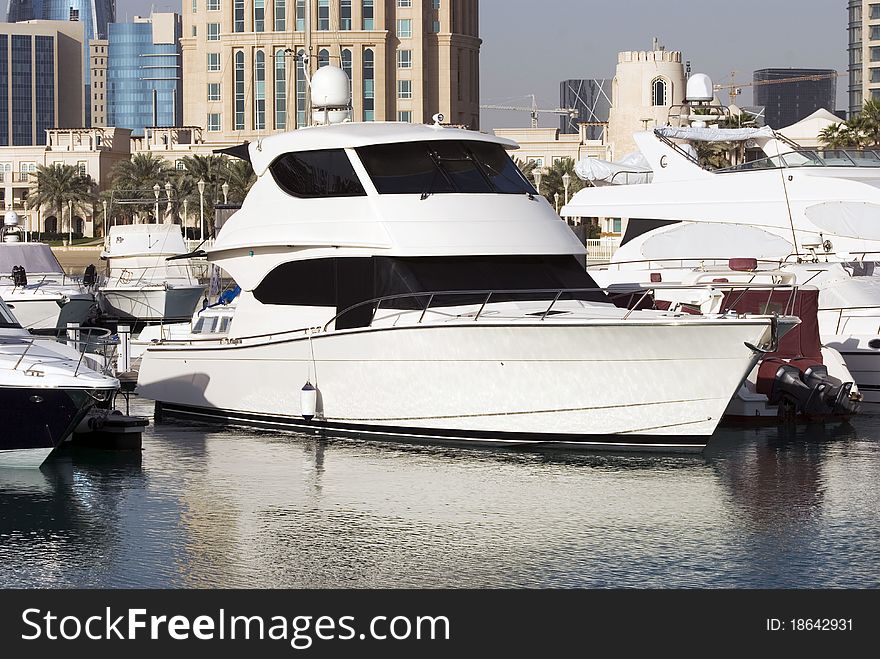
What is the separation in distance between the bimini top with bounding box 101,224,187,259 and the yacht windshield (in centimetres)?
3166

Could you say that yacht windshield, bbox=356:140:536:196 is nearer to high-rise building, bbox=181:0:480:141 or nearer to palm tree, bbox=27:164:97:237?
palm tree, bbox=27:164:97:237

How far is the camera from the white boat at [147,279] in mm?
46812

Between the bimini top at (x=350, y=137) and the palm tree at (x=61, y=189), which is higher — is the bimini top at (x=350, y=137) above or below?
below

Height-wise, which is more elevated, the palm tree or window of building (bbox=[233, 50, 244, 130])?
window of building (bbox=[233, 50, 244, 130])

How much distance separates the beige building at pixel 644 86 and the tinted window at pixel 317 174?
94.4 m

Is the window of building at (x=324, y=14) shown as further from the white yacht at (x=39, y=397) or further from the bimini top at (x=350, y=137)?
the white yacht at (x=39, y=397)

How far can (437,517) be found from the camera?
603 inches

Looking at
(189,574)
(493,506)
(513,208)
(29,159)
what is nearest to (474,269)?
(513,208)

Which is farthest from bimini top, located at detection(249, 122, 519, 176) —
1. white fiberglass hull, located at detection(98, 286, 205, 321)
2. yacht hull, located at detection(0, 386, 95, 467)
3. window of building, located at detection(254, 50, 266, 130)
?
window of building, located at detection(254, 50, 266, 130)

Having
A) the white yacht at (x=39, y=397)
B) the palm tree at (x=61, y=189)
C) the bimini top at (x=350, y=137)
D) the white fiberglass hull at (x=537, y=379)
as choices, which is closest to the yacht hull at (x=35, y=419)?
the white yacht at (x=39, y=397)

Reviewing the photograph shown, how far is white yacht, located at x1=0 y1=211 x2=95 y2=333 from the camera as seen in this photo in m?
40.0

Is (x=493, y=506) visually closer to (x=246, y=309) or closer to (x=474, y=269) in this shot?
(x=474, y=269)

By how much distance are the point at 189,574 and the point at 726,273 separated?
13064 mm

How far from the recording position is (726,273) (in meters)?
23.8
